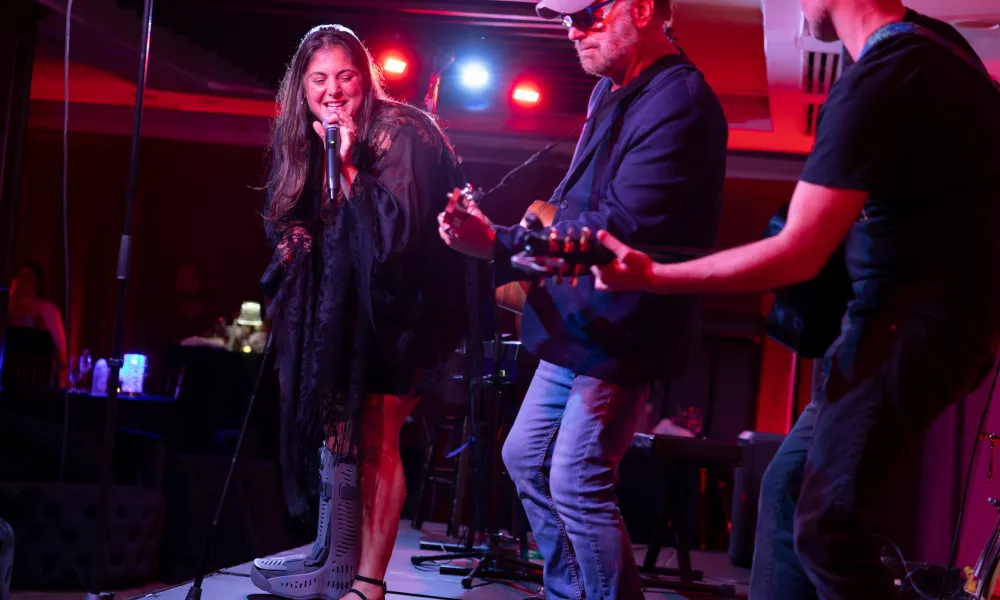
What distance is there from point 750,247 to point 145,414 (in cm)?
496

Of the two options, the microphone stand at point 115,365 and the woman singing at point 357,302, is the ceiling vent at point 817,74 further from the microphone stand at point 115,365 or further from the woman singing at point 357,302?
the microphone stand at point 115,365

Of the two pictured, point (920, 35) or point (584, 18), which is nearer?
point (920, 35)

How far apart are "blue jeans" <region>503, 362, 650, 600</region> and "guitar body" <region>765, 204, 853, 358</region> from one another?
37 cm

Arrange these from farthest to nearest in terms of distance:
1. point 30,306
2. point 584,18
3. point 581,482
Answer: point 30,306
point 584,18
point 581,482

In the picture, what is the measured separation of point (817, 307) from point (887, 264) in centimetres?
22

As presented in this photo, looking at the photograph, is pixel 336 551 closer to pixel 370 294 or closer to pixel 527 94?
pixel 370 294

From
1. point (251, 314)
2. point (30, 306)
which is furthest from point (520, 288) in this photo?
point (30, 306)

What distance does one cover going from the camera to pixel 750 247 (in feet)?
4.99

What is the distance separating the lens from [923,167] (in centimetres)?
150

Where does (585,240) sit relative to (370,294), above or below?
above

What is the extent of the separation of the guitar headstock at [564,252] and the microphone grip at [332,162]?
1085mm

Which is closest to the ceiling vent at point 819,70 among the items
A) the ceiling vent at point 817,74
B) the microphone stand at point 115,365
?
the ceiling vent at point 817,74

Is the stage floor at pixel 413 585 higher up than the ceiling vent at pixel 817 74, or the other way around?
the ceiling vent at pixel 817 74

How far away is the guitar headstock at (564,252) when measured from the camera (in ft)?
5.10
